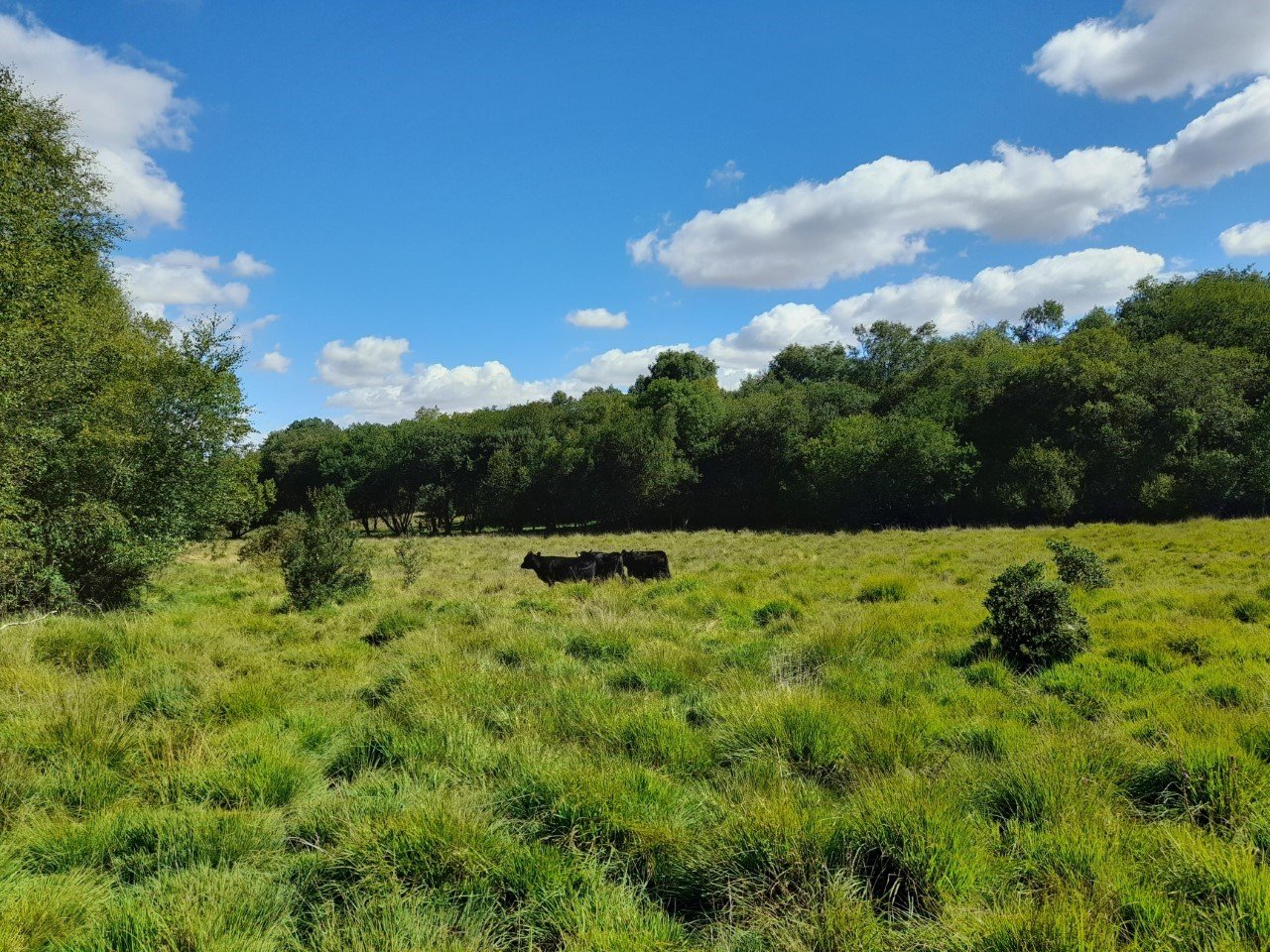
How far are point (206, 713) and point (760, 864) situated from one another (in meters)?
4.80

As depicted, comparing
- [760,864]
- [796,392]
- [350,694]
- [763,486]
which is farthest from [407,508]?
[760,864]

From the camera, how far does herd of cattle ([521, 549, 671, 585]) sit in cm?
1625

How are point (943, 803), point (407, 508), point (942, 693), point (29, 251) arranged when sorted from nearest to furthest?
point (943, 803), point (942, 693), point (29, 251), point (407, 508)

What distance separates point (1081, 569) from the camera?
1122 cm

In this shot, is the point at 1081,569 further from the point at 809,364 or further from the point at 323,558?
the point at 809,364

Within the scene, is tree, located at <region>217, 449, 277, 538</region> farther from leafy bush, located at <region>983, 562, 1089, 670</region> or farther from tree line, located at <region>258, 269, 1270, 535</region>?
leafy bush, located at <region>983, 562, 1089, 670</region>

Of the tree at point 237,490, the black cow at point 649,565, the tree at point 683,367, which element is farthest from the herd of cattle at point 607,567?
the tree at point 683,367

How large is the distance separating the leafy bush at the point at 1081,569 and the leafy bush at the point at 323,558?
1428 cm

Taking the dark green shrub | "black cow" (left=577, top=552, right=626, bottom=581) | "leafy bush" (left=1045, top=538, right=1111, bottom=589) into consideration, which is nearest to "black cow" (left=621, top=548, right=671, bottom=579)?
"black cow" (left=577, top=552, right=626, bottom=581)

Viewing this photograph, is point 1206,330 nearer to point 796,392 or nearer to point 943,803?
point 796,392

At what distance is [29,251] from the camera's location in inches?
381

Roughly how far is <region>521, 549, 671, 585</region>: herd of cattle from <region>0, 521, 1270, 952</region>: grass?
837 cm

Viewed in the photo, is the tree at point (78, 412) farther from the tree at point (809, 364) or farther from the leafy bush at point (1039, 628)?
the tree at point (809, 364)

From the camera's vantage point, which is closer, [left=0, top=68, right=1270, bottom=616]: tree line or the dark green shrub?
[left=0, top=68, right=1270, bottom=616]: tree line
